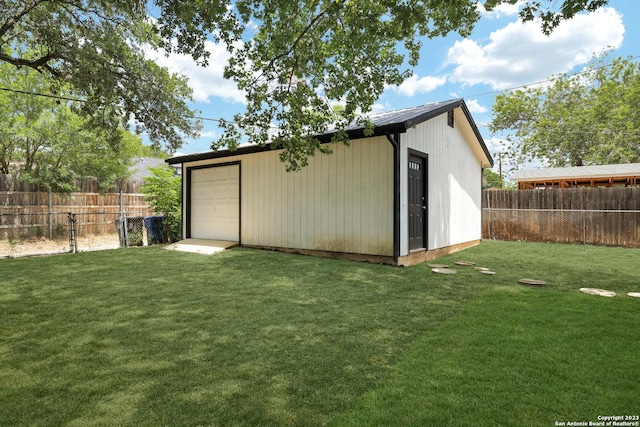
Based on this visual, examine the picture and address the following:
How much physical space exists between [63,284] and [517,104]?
88.7 ft

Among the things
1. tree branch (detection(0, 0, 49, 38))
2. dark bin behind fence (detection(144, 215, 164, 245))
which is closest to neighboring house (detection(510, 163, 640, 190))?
dark bin behind fence (detection(144, 215, 164, 245))

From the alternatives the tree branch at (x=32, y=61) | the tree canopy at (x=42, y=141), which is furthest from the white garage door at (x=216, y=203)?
the tree branch at (x=32, y=61)

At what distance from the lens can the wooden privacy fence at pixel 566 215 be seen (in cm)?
952

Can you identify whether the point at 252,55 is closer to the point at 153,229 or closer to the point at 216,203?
the point at 216,203

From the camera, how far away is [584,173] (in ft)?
48.7

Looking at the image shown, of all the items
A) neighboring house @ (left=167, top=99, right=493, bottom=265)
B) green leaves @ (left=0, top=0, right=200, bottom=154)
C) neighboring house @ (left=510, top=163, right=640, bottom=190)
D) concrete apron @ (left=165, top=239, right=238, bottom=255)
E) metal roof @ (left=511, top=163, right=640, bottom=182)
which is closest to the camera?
green leaves @ (left=0, top=0, right=200, bottom=154)

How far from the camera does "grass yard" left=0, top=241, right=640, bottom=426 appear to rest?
1.87 metres

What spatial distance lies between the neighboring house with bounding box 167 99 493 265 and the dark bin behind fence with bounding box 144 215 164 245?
0.82m

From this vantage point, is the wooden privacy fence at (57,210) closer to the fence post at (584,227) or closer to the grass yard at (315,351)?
the grass yard at (315,351)

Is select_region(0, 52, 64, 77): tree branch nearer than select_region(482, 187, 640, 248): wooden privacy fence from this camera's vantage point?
Yes

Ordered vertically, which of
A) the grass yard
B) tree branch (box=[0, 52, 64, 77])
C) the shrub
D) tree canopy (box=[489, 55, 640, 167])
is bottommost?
the grass yard

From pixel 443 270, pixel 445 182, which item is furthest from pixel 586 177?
pixel 443 270

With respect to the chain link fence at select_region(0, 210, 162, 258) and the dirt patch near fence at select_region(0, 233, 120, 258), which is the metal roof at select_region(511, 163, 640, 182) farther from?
the dirt patch near fence at select_region(0, 233, 120, 258)

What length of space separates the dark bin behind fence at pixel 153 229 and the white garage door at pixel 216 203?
1.03m
